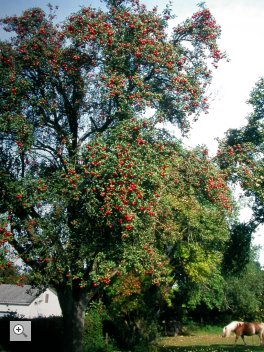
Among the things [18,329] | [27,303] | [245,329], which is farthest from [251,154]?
[27,303]

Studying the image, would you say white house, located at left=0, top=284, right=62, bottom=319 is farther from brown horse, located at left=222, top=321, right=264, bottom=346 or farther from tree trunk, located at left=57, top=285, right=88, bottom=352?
tree trunk, located at left=57, top=285, right=88, bottom=352

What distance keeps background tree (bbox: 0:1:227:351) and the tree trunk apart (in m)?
0.05

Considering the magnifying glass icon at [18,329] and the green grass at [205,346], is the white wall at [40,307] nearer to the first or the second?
the green grass at [205,346]

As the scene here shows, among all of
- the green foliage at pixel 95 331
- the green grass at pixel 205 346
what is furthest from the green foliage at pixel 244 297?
the green foliage at pixel 95 331

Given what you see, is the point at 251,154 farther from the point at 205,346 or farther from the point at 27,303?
the point at 27,303

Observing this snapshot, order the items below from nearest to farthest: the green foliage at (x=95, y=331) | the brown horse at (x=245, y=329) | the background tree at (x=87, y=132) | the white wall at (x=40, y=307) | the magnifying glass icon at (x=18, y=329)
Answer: the magnifying glass icon at (x=18, y=329) → the background tree at (x=87, y=132) → the green foliage at (x=95, y=331) → the brown horse at (x=245, y=329) → the white wall at (x=40, y=307)

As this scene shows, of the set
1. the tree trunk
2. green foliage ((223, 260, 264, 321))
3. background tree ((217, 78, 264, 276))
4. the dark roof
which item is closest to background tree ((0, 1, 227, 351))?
the tree trunk

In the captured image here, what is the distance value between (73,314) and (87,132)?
9608mm

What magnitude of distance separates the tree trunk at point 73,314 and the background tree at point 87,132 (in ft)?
0.17

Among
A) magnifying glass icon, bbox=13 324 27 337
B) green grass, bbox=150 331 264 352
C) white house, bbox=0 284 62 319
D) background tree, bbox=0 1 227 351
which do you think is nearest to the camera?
magnifying glass icon, bbox=13 324 27 337

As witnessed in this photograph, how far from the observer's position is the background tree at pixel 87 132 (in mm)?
15758

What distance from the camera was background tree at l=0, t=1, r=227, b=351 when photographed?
15.8m

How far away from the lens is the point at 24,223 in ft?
56.2

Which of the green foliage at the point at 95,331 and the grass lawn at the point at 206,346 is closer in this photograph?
the grass lawn at the point at 206,346
